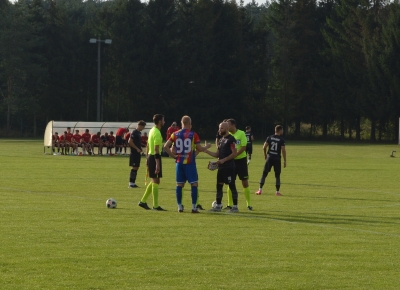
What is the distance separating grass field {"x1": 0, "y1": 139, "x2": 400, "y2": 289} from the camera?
930 centimetres

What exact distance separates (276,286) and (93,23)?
8630 centimetres

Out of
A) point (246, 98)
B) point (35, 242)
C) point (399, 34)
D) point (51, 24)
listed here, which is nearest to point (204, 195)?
point (35, 242)

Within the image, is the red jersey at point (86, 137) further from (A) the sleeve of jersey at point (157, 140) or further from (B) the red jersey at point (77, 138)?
(A) the sleeve of jersey at point (157, 140)

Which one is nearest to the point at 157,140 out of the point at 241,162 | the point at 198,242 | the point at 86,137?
the point at 241,162

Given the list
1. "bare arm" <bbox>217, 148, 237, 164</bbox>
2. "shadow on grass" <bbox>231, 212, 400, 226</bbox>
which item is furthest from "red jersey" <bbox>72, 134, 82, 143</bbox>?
"shadow on grass" <bbox>231, 212, 400, 226</bbox>

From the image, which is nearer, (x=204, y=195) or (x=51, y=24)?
(x=204, y=195)

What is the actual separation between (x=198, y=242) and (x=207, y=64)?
7573 cm

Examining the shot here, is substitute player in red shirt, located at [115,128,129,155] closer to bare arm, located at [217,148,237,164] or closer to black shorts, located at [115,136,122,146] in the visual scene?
black shorts, located at [115,136,122,146]

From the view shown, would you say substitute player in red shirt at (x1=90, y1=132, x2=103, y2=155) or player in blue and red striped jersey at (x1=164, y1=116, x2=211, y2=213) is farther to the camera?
substitute player in red shirt at (x1=90, y1=132, x2=103, y2=155)

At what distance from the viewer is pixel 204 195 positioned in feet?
68.1

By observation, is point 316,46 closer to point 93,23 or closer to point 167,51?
point 167,51

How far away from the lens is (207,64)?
3430 inches

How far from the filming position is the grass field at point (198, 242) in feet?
30.5

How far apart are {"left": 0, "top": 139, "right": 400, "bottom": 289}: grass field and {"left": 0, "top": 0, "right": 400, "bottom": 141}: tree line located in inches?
2531
